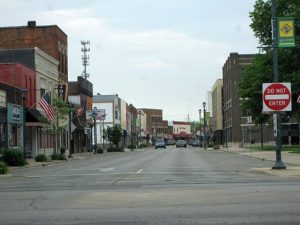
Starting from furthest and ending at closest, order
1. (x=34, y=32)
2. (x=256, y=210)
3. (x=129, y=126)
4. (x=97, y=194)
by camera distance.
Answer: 1. (x=129, y=126)
2. (x=34, y=32)
3. (x=97, y=194)
4. (x=256, y=210)

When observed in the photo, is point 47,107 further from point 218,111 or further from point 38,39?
point 218,111

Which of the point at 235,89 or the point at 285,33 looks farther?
the point at 235,89

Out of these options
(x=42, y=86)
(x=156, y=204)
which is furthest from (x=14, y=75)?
(x=156, y=204)

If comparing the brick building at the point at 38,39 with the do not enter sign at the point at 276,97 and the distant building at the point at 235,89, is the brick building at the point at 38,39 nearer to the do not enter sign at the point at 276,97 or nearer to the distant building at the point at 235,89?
the do not enter sign at the point at 276,97

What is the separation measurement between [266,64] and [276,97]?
94.6 feet

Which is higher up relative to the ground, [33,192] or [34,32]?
[34,32]

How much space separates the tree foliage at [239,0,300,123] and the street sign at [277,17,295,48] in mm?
21860

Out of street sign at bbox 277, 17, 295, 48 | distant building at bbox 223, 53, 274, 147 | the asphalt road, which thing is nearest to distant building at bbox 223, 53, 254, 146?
distant building at bbox 223, 53, 274, 147

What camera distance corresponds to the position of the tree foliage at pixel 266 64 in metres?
49.6

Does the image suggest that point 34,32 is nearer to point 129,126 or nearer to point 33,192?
point 33,192

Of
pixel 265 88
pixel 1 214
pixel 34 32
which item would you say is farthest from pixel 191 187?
pixel 34 32

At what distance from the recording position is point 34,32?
64.4 meters

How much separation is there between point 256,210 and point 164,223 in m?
2.40

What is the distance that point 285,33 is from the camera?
25531mm
